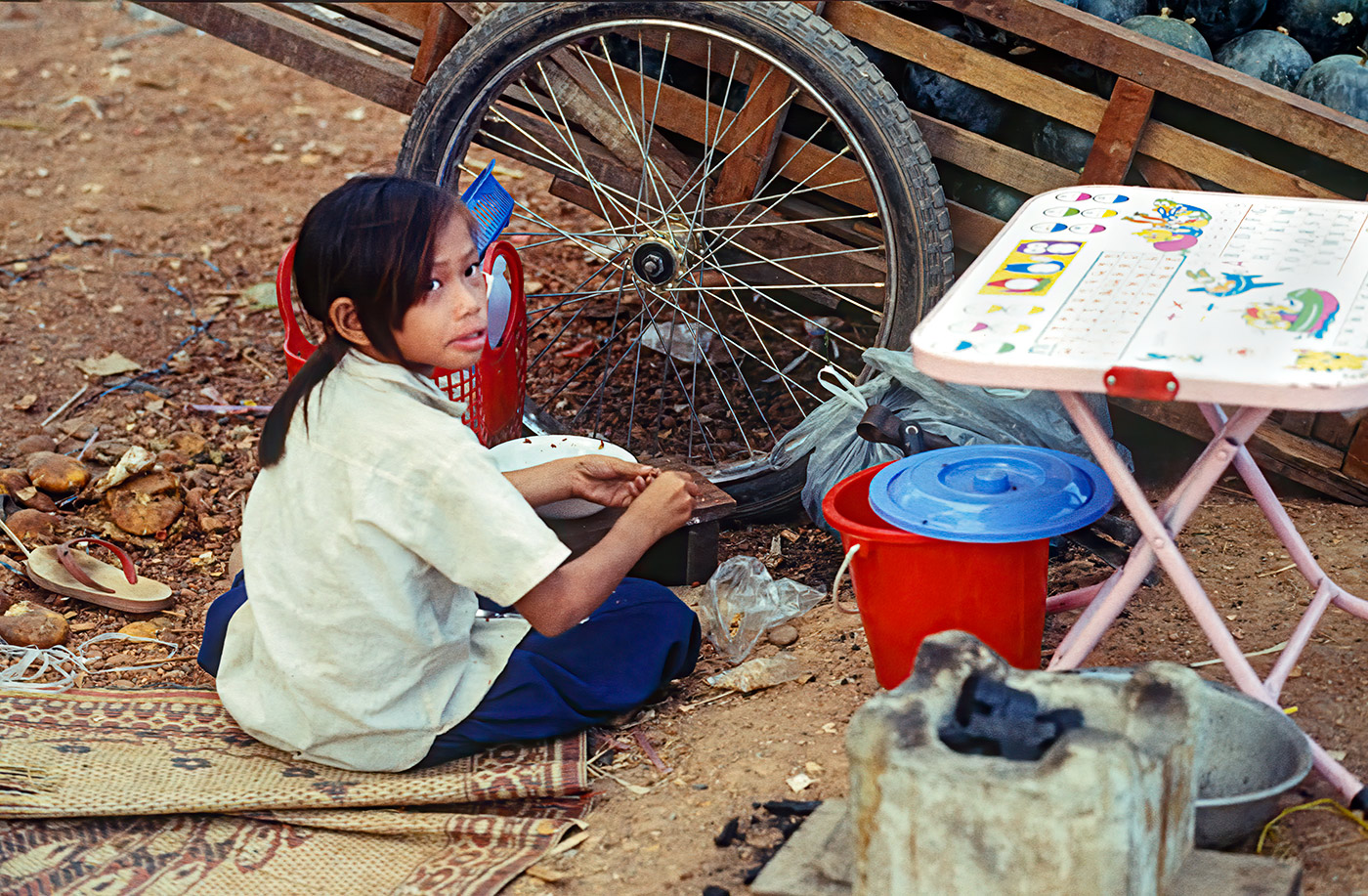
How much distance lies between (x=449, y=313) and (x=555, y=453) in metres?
0.76

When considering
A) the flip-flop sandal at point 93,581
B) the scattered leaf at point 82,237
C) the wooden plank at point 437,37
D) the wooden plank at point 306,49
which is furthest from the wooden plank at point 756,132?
the scattered leaf at point 82,237

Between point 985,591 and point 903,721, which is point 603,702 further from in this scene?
point 903,721

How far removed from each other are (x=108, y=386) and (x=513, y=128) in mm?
1686

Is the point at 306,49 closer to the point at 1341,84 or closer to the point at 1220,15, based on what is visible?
the point at 1220,15

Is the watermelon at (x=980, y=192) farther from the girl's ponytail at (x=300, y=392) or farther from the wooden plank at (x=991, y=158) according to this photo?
the girl's ponytail at (x=300, y=392)

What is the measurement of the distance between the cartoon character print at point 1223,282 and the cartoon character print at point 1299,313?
0.06 metres

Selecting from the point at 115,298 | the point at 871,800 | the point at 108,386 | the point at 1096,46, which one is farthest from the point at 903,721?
the point at 115,298

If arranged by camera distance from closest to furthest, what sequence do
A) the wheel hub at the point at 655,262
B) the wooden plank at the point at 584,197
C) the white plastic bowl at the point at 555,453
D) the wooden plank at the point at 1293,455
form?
the white plastic bowl at the point at 555,453 → the wooden plank at the point at 1293,455 → the wheel hub at the point at 655,262 → the wooden plank at the point at 584,197

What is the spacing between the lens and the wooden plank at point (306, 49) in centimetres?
334

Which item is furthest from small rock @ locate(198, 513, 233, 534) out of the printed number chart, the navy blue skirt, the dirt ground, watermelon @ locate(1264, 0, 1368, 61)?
watermelon @ locate(1264, 0, 1368, 61)

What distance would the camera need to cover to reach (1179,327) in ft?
5.82

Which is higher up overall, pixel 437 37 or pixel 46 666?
pixel 437 37

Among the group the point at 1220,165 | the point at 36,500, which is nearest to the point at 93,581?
the point at 36,500

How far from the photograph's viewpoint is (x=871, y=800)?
155cm
